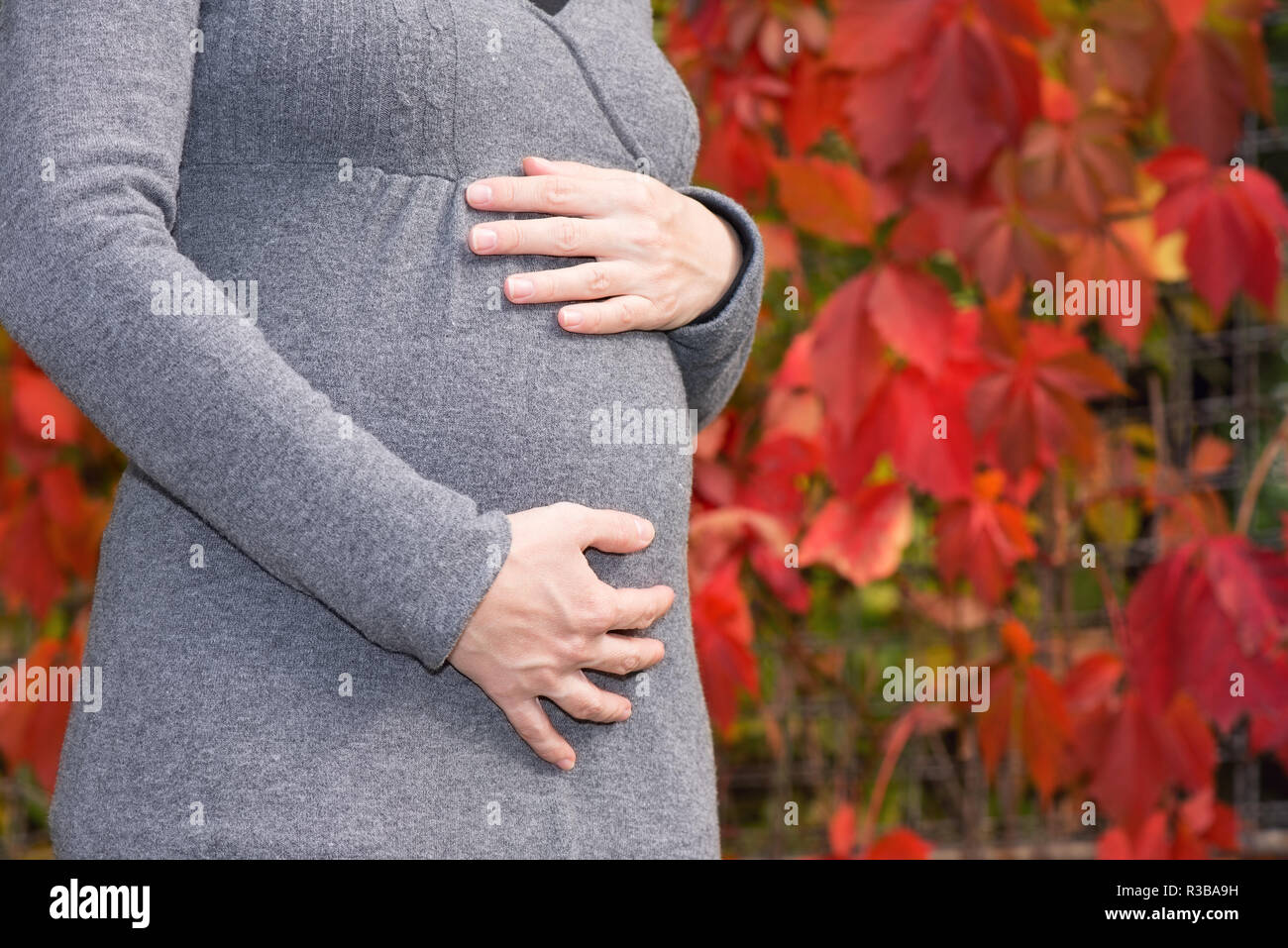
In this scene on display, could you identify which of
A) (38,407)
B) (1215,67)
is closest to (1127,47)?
(1215,67)

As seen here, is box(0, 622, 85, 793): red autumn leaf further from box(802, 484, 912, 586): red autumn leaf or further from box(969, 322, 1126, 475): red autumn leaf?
box(969, 322, 1126, 475): red autumn leaf

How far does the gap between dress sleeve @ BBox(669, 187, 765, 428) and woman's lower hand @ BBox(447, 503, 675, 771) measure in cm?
19

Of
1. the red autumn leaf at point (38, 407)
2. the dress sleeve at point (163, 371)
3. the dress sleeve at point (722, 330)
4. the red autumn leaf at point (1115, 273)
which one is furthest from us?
the red autumn leaf at point (38, 407)

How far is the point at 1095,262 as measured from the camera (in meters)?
1.28

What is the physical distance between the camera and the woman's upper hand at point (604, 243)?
663mm

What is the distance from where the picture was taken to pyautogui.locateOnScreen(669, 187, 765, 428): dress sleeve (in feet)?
2.61

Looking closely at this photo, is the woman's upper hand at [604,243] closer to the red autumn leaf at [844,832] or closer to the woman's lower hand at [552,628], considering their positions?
the woman's lower hand at [552,628]

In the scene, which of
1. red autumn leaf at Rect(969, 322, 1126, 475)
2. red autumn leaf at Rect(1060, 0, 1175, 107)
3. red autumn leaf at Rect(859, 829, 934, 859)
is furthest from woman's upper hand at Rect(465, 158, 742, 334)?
red autumn leaf at Rect(859, 829, 934, 859)

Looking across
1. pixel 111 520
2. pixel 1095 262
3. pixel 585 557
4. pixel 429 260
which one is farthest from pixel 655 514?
pixel 1095 262

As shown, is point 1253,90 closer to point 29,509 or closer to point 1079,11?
point 1079,11

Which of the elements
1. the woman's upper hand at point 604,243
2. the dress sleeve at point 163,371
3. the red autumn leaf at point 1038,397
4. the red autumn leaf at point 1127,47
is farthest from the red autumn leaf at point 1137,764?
the dress sleeve at point 163,371

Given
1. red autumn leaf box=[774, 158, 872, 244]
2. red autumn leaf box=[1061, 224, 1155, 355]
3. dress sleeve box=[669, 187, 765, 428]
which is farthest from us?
red autumn leaf box=[1061, 224, 1155, 355]

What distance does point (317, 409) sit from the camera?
56 cm

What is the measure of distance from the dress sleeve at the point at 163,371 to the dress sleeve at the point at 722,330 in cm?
28
